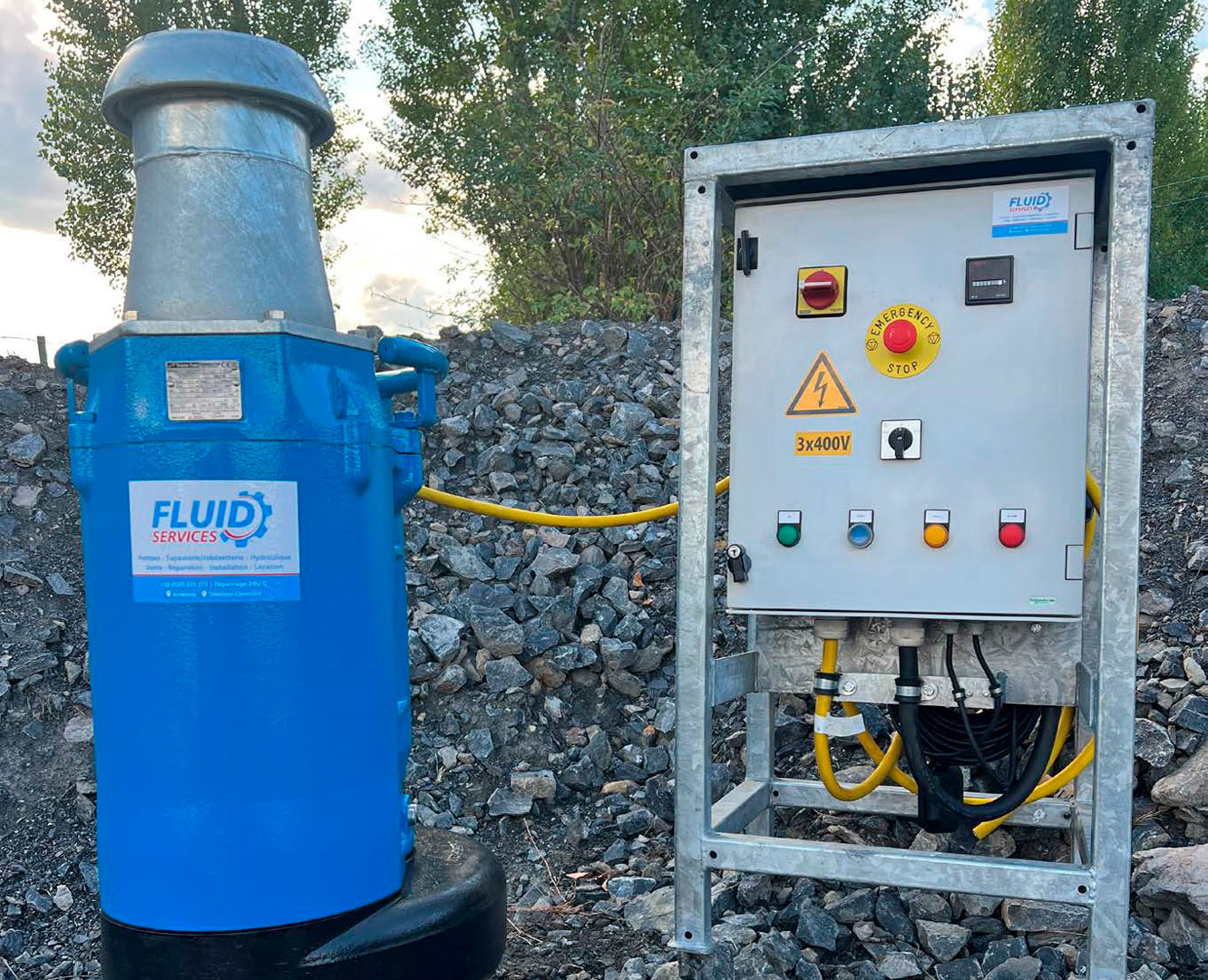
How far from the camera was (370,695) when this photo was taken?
7.34ft

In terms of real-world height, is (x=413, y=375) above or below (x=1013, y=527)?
above

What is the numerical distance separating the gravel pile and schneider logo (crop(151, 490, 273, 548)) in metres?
1.52

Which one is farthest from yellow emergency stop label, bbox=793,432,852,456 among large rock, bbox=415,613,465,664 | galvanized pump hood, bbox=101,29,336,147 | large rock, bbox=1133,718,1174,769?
large rock, bbox=415,613,465,664

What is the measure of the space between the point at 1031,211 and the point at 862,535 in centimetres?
83

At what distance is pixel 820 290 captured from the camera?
99.3 inches

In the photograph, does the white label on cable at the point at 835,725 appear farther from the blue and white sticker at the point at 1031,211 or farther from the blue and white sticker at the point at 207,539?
the blue and white sticker at the point at 207,539

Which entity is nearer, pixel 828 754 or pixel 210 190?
pixel 210 190

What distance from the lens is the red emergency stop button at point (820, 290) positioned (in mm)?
2516

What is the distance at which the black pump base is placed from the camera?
2.08m

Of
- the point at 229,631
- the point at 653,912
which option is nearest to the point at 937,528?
the point at 653,912

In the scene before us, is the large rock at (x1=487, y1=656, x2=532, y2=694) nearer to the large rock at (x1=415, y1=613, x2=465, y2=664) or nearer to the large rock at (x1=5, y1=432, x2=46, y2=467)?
the large rock at (x1=415, y1=613, x2=465, y2=664)

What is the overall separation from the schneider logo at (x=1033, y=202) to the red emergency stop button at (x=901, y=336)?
357mm

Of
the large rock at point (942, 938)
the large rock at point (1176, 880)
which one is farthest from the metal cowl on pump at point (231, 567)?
the large rock at point (1176, 880)

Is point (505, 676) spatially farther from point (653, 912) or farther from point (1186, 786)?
point (1186, 786)
